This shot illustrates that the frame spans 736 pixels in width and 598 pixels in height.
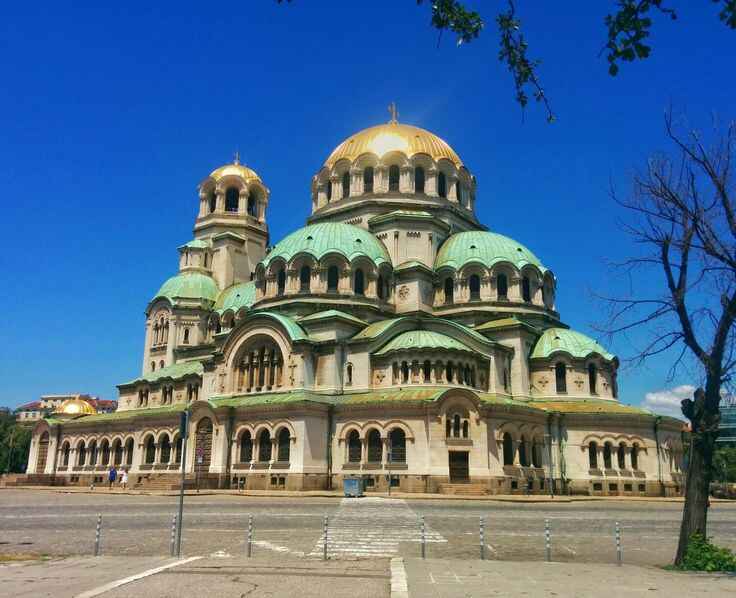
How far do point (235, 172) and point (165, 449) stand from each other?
1332 inches

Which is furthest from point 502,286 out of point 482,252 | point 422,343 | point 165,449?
point 165,449

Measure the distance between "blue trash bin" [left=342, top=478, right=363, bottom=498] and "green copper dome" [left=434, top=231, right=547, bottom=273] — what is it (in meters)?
24.3

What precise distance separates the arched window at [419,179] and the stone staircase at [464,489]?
102 feet

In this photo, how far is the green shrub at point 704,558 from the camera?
536 inches

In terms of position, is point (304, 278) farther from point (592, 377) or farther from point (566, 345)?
point (592, 377)

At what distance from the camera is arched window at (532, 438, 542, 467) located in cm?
4928

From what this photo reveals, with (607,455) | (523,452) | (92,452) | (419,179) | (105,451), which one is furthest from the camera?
(419,179)

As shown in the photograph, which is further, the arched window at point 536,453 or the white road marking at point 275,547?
the arched window at point 536,453

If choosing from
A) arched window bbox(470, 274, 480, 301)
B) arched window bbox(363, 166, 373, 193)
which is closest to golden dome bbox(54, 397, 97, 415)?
arched window bbox(363, 166, 373, 193)

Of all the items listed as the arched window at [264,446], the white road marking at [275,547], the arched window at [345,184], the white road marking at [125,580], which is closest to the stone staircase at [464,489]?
the arched window at [264,446]

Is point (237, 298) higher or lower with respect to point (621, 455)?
higher

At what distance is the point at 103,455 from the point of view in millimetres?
62250

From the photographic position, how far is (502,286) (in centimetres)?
5844

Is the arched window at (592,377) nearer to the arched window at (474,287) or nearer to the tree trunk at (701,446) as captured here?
the arched window at (474,287)
